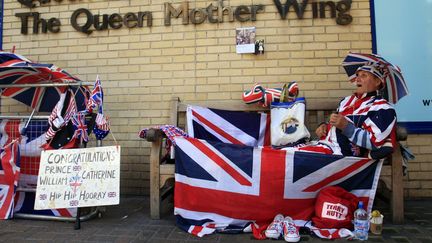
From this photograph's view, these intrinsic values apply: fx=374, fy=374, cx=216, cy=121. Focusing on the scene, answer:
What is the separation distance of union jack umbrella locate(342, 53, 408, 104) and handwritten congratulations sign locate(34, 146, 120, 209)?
262cm

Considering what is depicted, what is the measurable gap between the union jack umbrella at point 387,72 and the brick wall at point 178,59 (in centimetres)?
69

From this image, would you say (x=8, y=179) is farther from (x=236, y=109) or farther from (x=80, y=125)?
(x=236, y=109)

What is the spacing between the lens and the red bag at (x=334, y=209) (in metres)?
3.29

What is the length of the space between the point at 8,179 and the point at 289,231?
115 inches

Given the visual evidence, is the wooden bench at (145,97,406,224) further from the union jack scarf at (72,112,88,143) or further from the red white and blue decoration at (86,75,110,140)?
the union jack scarf at (72,112,88,143)

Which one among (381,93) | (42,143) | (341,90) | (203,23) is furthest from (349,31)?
(42,143)

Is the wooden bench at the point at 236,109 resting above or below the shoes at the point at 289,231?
above

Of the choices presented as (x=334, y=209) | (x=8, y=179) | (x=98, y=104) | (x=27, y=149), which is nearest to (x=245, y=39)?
(x=98, y=104)

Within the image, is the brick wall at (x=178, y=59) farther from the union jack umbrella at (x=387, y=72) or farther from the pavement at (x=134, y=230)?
the pavement at (x=134, y=230)

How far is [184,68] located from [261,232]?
2424 millimetres

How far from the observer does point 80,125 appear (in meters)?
3.83

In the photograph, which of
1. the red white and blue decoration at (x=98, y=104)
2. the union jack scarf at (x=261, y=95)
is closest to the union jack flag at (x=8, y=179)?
the red white and blue decoration at (x=98, y=104)

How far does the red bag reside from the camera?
3.29m

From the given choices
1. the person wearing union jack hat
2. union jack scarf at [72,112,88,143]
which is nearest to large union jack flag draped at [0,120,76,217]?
union jack scarf at [72,112,88,143]
